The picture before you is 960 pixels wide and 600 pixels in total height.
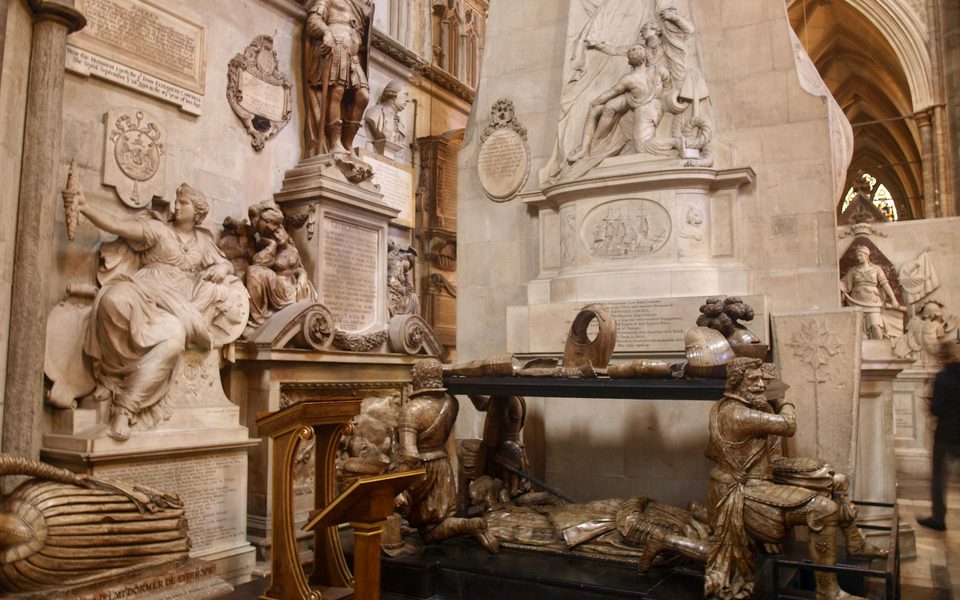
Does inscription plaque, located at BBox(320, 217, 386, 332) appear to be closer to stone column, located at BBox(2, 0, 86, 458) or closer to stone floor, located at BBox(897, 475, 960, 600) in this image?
stone column, located at BBox(2, 0, 86, 458)

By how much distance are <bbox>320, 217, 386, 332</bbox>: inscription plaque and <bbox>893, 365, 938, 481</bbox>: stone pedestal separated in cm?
762

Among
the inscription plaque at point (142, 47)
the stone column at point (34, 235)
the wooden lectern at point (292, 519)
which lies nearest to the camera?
the wooden lectern at point (292, 519)

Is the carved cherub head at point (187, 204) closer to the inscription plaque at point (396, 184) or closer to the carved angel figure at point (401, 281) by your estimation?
the carved angel figure at point (401, 281)

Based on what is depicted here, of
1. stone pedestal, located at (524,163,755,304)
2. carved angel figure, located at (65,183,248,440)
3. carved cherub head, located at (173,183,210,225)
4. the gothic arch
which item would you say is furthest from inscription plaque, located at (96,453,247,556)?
the gothic arch

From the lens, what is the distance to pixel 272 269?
8281 mm

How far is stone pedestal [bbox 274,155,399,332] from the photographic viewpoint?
29.7 ft

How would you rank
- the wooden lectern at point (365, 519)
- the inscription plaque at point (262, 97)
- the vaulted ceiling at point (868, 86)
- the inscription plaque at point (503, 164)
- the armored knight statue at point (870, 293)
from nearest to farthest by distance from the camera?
the wooden lectern at point (365, 519) < the inscription plaque at point (503, 164) < the inscription plaque at point (262, 97) < the armored knight statue at point (870, 293) < the vaulted ceiling at point (868, 86)

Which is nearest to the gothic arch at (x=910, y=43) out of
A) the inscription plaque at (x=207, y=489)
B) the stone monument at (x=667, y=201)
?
the stone monument at (x=667, y=201)

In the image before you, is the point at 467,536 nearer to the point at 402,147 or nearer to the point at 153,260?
the point at 153,260

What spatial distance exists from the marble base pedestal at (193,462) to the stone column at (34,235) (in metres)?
0.36

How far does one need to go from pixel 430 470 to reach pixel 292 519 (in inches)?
40.7

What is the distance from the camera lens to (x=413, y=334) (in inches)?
373

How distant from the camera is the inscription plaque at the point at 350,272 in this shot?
29.9 ft

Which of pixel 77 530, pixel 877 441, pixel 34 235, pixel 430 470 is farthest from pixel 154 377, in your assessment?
pixel 877 441
